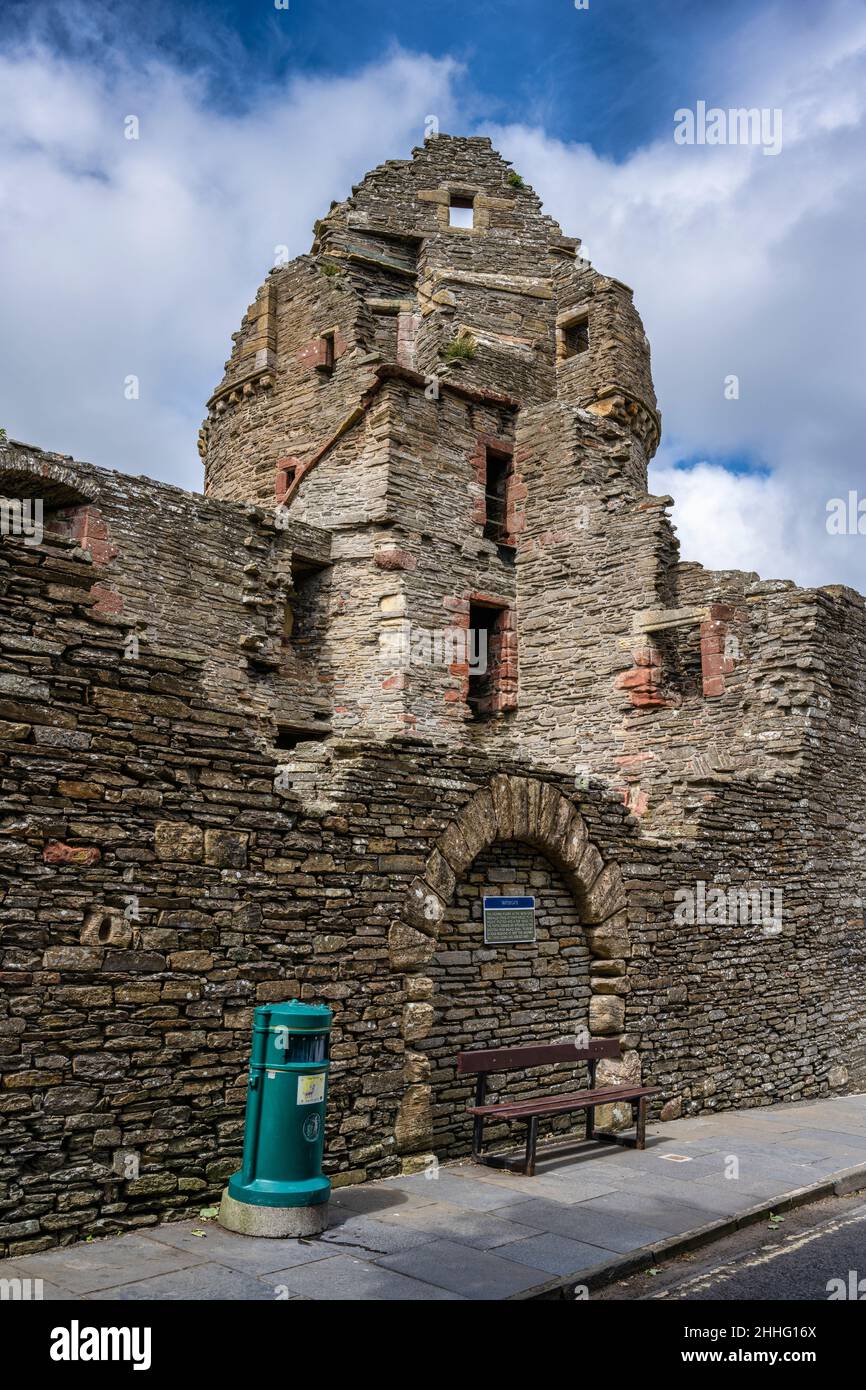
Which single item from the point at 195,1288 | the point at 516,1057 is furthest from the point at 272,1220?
the point at 516,1057

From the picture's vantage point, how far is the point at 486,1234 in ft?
19.5

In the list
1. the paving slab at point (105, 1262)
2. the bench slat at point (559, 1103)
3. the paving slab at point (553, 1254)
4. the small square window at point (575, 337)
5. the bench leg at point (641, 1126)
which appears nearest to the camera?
the paving slab at point (105, 1262)

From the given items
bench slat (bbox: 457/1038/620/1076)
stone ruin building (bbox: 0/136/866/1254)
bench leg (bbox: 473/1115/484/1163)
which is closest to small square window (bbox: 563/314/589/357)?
stone ruin building (bbox: 0/136/866/1254)

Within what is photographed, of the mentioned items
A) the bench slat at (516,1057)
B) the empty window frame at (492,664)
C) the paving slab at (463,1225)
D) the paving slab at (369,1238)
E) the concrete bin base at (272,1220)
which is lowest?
the paving slab at (463,1225)

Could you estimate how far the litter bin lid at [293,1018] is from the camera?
19.3ft

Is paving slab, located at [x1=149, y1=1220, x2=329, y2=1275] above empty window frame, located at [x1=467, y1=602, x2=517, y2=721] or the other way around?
the other way around

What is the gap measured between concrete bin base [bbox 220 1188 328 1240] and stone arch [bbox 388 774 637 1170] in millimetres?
1629

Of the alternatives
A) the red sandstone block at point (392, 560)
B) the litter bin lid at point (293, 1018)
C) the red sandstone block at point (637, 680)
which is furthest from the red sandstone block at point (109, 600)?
the litter bin lid at point (293, 1018)

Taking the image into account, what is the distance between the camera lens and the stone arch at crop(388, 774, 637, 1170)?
747cm

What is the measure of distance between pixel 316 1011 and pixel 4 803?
6.95ft

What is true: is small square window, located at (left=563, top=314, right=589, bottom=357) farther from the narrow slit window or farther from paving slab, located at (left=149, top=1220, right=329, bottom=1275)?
paving slab, located at (left=149, top=1220, right=329, bottom=1275)

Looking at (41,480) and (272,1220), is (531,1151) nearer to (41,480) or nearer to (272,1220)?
(272,1220)

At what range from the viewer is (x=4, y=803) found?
5.46 metres

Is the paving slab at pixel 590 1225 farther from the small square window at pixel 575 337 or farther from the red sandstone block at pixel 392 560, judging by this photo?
the small square window at pixel 575 337
